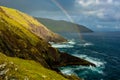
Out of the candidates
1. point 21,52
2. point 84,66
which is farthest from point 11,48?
point 84,66

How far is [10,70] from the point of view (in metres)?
37.6

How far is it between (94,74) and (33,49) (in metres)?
23.1

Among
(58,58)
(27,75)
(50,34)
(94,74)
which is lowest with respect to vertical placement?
(27,75)

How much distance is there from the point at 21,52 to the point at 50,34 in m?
124

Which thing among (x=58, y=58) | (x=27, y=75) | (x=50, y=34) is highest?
(x=50, y=34)

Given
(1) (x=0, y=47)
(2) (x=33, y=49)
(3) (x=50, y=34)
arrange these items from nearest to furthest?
(1) (x=0, y=47), (2) (x=33, y=49), (3) (x=50, y=34)

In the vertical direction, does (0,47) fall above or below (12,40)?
below

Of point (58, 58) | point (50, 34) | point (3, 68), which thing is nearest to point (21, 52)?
point (58, 58)

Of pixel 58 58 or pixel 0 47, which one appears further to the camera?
pixel 58 58

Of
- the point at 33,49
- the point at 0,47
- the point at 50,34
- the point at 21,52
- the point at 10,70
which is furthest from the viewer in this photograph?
the point at 50,34

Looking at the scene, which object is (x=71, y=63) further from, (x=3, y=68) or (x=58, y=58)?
(x=3, y=68)

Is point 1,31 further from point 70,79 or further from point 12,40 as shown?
point 70,79

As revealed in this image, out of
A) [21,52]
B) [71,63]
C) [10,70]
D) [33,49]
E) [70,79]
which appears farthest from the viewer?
[71,63]

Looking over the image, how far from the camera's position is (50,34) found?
198m
